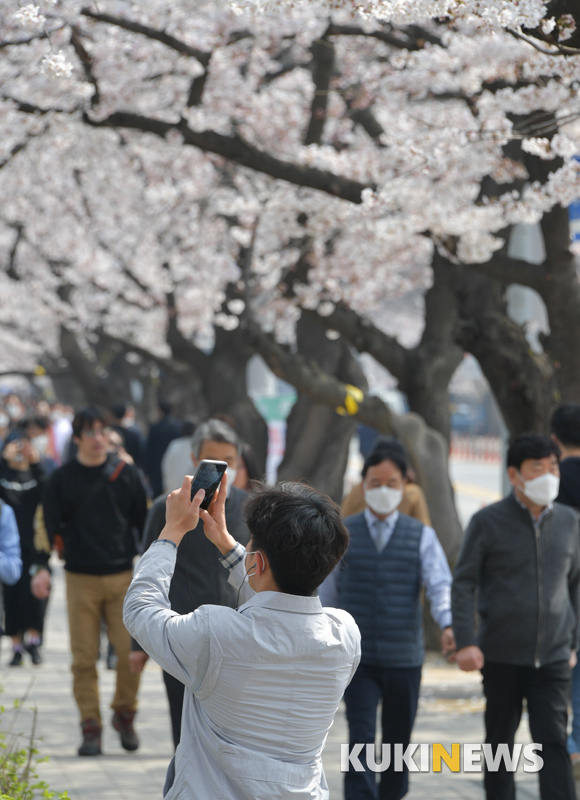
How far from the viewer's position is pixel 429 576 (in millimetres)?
5031

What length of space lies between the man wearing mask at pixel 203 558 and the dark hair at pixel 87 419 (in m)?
1.54

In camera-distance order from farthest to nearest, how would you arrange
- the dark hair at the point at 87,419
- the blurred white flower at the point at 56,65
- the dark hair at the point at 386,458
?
1. the dark hair at the point at 87,419
2. the blurred white flower at the point at 56,65
3. the dark hair at the point at 386,458

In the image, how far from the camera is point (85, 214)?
1853 cm

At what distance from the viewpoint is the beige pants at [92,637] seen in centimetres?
638

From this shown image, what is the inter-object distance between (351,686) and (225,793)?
237cm

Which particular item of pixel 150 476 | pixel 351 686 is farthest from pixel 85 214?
pixel 351 686

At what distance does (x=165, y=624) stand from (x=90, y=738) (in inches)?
160

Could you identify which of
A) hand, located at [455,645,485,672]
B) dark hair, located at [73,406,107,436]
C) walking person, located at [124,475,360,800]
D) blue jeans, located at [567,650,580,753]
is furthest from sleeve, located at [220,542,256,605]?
dark hair, located at [73,406,107,436]

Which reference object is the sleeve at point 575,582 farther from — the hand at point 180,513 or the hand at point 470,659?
the hand at point 180,513

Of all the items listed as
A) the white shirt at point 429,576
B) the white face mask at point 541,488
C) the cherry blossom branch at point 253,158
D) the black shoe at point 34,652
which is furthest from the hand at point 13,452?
the white face mask at point 541,488

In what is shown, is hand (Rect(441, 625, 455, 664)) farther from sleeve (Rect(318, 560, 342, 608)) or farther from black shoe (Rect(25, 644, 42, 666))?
black shoe (Rect(25, 644, 42, 666))

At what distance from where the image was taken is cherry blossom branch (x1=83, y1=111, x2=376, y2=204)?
7.30 meters

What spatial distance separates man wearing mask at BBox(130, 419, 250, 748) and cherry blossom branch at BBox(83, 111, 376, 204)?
274 centimetres

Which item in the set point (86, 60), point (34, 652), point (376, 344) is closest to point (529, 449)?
point (86, 60)
